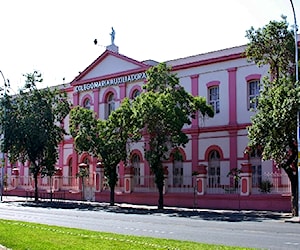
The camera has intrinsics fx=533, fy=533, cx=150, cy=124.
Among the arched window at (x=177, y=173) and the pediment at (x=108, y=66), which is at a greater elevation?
the pediment at (x=108, y=66)

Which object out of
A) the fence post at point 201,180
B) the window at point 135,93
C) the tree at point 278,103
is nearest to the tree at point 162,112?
the fence post at point 201,180

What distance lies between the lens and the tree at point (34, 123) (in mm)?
40125

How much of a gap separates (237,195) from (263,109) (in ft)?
24.1

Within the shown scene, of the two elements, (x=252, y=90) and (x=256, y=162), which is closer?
(x=256, y=162)

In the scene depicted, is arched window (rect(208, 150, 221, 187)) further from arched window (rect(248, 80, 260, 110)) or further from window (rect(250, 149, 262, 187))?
arched window (rect(248, 80, 260, 110))

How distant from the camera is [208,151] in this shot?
3497 cm

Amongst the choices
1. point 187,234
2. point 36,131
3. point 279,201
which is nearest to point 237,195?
point 279,201

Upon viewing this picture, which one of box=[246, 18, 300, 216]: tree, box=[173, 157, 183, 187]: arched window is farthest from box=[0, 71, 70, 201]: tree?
box=[246, 18, 300, 216]: tree

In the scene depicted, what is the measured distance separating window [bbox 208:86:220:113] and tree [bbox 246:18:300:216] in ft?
25.6

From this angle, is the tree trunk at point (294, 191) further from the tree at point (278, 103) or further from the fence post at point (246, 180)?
the fence post at point (246, 180)

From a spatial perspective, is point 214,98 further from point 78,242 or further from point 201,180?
point 78,242

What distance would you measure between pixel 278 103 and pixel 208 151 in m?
11.8

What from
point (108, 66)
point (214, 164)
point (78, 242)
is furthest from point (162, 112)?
point (78, 242)

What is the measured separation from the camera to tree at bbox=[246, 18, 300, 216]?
23.5 meters
